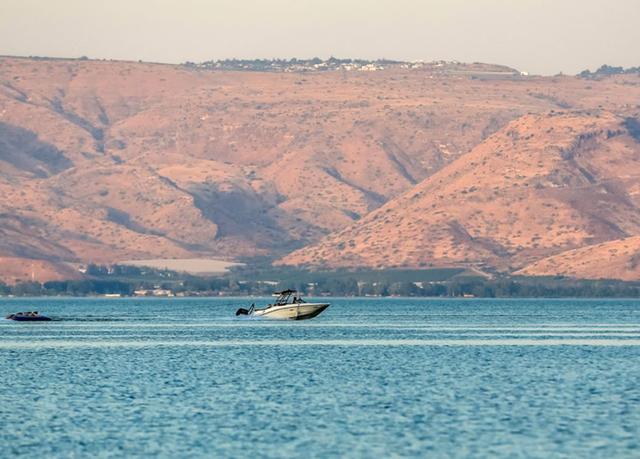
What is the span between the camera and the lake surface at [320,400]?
73.6 m

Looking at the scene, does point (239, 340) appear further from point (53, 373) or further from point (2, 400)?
point (2, 400)

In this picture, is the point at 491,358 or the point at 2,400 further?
the point at 491,358

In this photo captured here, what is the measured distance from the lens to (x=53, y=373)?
390 feet

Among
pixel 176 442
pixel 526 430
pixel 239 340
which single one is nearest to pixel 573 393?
pixel 526 430

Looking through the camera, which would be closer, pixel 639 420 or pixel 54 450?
pixel 54 450

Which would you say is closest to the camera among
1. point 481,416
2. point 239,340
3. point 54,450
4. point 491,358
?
point 54,450

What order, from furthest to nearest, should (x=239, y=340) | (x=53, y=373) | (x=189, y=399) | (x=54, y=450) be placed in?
(x=239, y=340) → (x=53, y=373) → (x=189, y=399) → (x=54, y=450)

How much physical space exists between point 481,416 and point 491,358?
51.5 meters

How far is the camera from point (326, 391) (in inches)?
3974

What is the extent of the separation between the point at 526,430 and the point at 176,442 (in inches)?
690

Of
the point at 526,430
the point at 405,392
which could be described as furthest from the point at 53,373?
the point at 526,430

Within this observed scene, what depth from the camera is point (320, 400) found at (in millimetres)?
94688

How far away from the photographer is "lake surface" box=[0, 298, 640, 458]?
73562 millimetres

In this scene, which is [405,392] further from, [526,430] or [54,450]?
[54,450]
